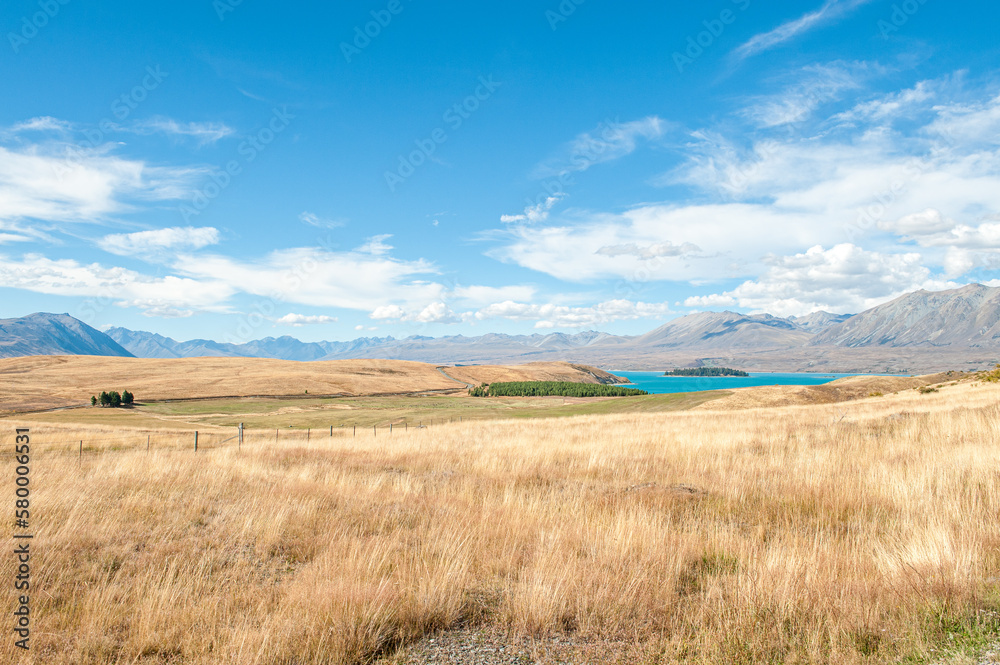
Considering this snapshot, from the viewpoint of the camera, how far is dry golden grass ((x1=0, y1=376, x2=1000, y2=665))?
13.8 feet

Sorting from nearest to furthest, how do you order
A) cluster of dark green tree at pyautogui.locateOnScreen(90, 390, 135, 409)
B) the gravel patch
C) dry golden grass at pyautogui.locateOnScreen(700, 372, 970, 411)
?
1. the gravel patch
2. dry golden grass at pyautogui.locateOnScreen(700, 372, 970, 411)
3. cluster of dark green tree at pyautogui.locateOnScreen(90, 390, 135, 409)

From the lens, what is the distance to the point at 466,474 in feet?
38.1

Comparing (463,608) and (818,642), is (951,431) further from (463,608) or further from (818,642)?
(463,608)

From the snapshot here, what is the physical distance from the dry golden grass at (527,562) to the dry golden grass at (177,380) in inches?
4297

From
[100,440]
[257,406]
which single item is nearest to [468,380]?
[257,406]

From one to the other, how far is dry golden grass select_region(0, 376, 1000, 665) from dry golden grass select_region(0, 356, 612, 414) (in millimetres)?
109151

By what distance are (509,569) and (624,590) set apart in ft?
4.41

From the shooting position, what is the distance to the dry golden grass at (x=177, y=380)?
112625mm

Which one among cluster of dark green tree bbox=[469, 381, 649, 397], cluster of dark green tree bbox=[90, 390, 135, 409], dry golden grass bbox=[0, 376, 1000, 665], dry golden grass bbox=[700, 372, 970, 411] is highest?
dry golden grass bbox=[0, 376, 1000, 665]

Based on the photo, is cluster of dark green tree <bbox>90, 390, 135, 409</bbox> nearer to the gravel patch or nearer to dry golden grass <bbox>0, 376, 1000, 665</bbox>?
dry golden grass <bbox>0, 376, 1000, 665</bbox>

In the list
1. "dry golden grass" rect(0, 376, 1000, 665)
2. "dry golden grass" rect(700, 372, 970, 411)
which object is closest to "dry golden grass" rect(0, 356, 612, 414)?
"dry golden grass" rect(700, 372, 970, 411)

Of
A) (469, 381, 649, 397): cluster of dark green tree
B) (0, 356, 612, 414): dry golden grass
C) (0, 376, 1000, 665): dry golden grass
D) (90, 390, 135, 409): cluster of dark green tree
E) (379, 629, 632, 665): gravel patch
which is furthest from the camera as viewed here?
(469, 381, 649, 397): cluster of dark green tree

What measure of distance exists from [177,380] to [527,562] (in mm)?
154336

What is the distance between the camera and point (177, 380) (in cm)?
13300
